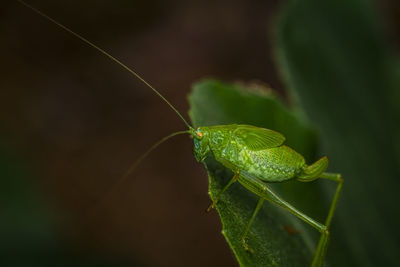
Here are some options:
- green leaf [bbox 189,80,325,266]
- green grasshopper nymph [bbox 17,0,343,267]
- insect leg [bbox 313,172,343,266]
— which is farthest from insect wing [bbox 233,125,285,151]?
insect leg [bbox 313,172,343,266]

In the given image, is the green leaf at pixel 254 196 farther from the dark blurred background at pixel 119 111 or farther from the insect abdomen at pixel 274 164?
the dark blurred background at pixel 119 111

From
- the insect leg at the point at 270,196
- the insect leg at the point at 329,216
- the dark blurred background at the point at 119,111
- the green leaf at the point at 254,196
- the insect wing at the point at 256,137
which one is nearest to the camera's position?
the green leaf at the point at 254,196

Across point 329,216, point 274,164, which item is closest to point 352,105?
point 274,164

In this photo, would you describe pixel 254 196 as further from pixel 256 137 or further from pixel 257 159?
pixel 256 137

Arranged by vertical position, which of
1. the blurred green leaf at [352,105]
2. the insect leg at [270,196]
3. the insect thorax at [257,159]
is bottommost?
the insect leg at [270,196]

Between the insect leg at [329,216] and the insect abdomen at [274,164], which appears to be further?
the insect abdomen at [274,164]

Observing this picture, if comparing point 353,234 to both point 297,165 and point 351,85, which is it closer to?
point 297,165

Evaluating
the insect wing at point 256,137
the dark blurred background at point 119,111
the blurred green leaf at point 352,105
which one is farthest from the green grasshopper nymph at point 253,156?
the dark blurred background at point 119,111

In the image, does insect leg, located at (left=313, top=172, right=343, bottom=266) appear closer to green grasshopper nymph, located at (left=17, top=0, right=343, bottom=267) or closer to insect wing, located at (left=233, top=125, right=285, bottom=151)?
green grasshopper nymph, located at (left=17, top=0, right=343, bottom=267)
